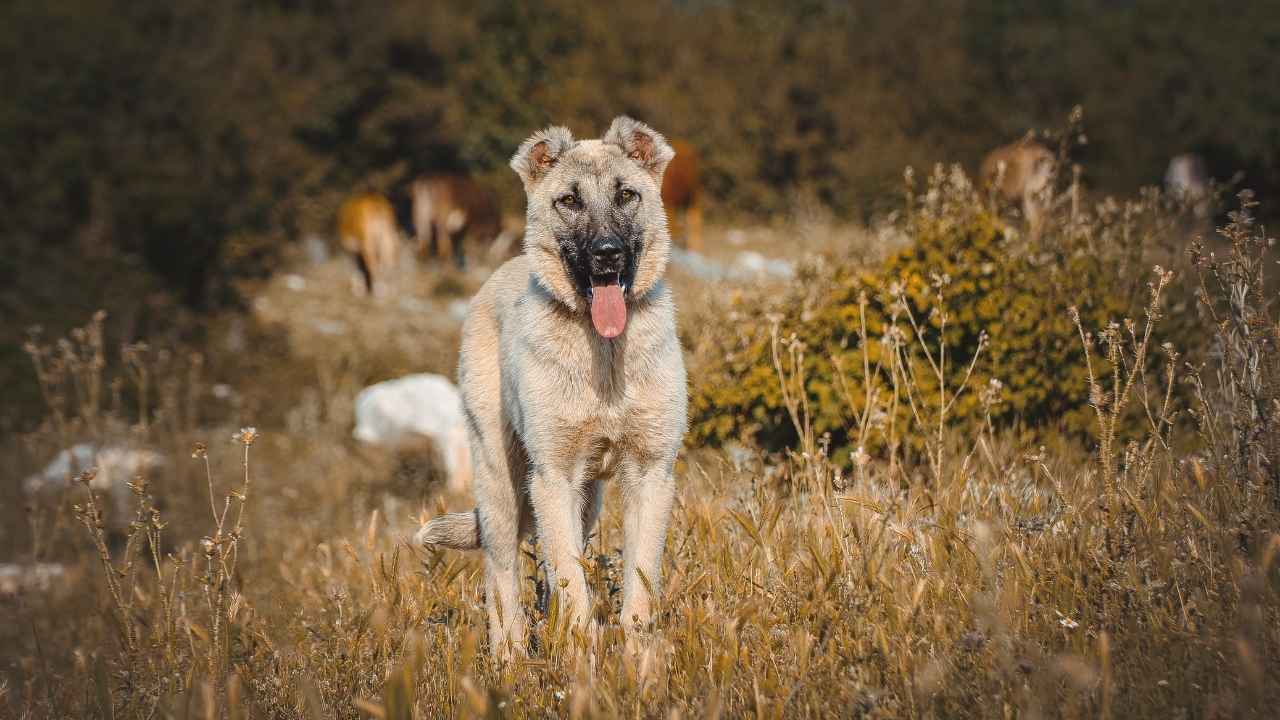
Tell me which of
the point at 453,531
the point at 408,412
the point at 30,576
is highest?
the point at 453,531

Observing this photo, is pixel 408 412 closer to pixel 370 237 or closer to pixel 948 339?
pixel 948 339

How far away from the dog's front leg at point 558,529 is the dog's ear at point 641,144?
4.12ft

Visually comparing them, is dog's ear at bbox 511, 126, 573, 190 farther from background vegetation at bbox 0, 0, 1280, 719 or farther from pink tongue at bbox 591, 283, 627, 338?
background vegetation at bbox 0, 0, 1280, 719

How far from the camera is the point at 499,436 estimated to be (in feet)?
14.3

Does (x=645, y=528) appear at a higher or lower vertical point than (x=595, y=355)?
lower

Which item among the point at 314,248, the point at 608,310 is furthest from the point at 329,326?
the point at 608,310

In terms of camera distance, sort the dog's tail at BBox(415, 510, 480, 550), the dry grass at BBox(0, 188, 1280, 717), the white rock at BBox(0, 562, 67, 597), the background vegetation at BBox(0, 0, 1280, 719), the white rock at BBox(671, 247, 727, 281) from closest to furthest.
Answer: the dry grass at BBox(0, 188, 1280, 717)
the background vegetation at BBox(0, 0, 1280, 719)
the dog's tail at BBox(415, 510, 480, 550)
the white rock at BBox(0, 562, 67, 597)
the white rock at BBox(671, 247, 727, 281)

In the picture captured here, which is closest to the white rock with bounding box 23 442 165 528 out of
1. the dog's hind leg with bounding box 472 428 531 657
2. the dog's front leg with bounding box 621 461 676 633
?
the dog's hind leg with bounding box 472 428 531 657

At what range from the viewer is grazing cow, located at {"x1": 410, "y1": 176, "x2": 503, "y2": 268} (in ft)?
60.9

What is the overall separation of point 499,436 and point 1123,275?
380 centimetres

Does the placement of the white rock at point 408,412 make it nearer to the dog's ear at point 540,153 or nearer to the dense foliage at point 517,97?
the dense foliage at point 517,97

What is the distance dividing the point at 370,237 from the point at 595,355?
44.9 ft

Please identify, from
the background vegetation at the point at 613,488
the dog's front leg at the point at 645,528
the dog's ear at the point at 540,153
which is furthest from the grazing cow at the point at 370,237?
the dog's front leg at the point at 645,528

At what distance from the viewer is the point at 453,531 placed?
4.40 metres
